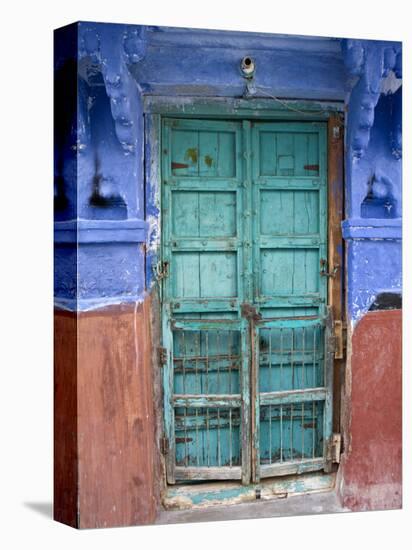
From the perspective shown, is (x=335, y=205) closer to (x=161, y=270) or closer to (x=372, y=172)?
(x=372, y=172)

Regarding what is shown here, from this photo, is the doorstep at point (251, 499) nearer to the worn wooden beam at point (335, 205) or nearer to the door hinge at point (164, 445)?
the door hinge at point (164, 445)

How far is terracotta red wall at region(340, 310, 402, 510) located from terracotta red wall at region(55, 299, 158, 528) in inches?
48.7

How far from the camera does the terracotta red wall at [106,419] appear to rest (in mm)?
8555

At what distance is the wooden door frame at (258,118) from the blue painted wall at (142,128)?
4 cm

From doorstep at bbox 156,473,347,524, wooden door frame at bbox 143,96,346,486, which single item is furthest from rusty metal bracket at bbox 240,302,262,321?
doorstep at bbox 156,473,347,524

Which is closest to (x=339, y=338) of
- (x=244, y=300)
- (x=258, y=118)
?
(x=244, y=300)

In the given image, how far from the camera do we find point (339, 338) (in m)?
9.16

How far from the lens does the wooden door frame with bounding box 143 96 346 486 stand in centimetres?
880

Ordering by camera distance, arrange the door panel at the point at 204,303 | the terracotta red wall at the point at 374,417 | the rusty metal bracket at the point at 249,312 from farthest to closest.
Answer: the terracotta red wall at the point at 374,417
the rusty metal bracket at the point at 249,312
the door panel at the point at 204,303

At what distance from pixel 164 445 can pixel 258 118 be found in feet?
6.55

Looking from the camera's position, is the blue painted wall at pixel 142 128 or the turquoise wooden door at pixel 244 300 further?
the turquoise wooden door at pixel 244 300

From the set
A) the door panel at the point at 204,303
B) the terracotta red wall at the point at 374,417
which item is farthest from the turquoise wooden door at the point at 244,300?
the terracotta red wall at the point at 374,417

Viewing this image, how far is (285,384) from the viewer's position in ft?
30.0

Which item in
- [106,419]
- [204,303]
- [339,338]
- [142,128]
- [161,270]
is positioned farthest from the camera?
[339,338]
